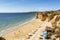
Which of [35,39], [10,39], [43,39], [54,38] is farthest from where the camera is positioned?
[10,39]

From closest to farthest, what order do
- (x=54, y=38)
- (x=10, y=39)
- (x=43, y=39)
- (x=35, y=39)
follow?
(x=54, y=38), (x=43, y=39), (x=35, y=39), (x=10, y=39)

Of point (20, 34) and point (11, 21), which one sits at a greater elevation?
point (20, 34)

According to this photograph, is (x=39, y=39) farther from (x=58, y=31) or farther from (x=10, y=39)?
(x=10, y=39)

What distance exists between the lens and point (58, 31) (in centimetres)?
1208

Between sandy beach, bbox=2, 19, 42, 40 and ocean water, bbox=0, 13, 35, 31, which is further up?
sandy beach, bbox=2, 19, 42, 40

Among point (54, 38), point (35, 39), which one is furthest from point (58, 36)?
point (35, 39)

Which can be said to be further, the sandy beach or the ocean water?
the ocean water

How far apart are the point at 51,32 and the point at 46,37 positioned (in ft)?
3.72

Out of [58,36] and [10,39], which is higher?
[58,36]

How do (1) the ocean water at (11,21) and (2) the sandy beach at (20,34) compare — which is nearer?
(2) the sandy beach at (20,34)

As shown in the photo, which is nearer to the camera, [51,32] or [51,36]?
[51,36]

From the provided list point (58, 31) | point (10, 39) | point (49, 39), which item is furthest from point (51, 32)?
point (10, 39)

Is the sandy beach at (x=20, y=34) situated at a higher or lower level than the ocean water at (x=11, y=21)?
higher

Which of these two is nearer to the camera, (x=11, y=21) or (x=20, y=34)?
(x=20, y=34)
